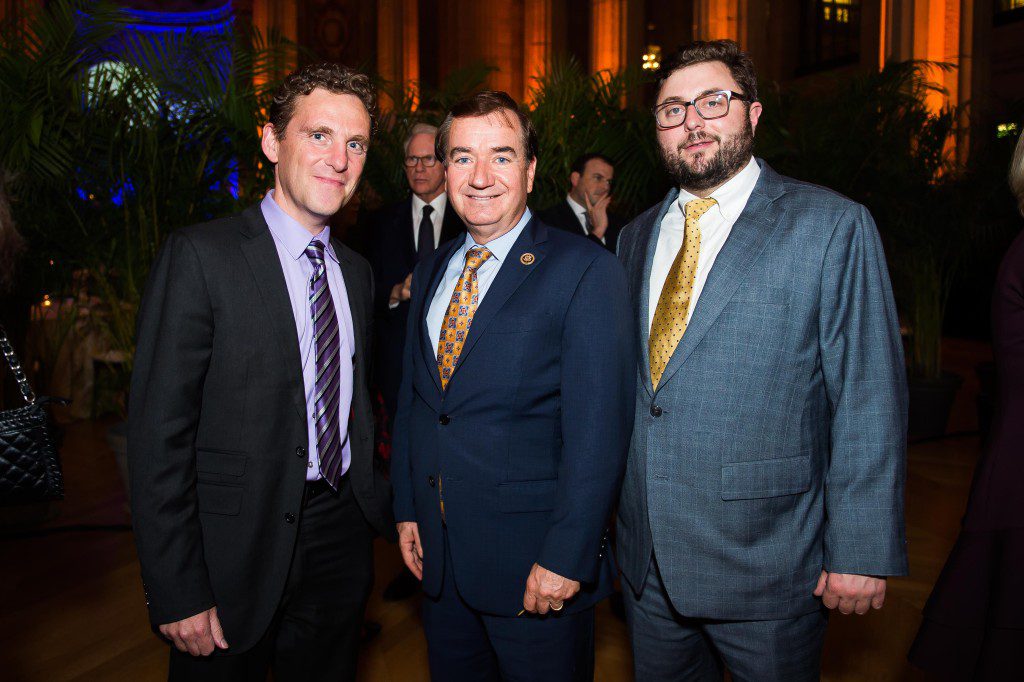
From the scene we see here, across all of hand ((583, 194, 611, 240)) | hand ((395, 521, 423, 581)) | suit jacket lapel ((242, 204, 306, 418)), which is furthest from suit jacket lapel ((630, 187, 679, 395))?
hand ((583, 194, 611, 240))

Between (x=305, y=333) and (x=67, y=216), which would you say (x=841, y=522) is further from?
(x=67, y=216)

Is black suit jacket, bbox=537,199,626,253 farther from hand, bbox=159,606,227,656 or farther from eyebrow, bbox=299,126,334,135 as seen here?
hand, bbox=159,606,227,656

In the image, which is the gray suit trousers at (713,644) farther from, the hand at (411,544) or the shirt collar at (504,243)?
the shirt collar at (504,243)

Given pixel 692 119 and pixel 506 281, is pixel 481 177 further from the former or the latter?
pixel 692 119

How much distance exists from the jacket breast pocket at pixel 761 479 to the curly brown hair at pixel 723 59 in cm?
89

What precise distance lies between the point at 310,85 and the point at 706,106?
3.10 ft

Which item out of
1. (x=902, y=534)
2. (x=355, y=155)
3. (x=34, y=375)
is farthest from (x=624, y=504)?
(x=34, y=375)

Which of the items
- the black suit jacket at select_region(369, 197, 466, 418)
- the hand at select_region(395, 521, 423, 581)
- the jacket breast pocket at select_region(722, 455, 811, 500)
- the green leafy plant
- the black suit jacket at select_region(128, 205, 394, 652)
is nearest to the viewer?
the black suit jacket at select_region(128, 205, 394, 652)

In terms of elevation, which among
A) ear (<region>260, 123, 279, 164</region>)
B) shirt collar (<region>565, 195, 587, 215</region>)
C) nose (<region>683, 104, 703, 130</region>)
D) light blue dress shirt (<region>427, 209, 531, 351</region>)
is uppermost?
nose (<region>683, 104, 703, 130</region>)

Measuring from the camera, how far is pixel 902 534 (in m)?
1.68

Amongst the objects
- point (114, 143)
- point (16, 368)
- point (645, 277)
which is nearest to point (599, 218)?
point (645, 277)

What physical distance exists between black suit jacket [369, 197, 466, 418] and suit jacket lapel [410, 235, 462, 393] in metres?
1.54

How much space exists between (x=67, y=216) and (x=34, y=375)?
4.07 feet

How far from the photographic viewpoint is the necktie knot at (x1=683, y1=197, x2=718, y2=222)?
74.9 inches
